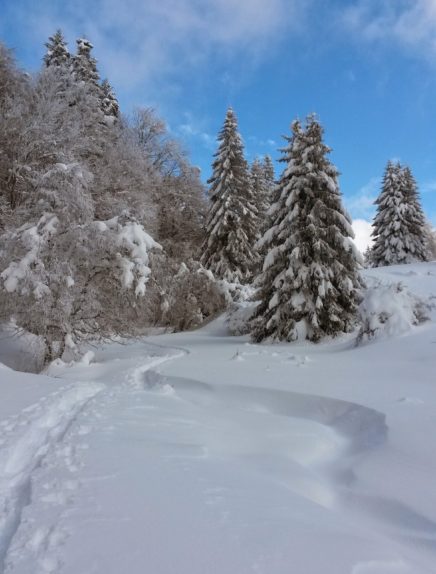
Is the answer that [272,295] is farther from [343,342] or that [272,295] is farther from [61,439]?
[61,439]

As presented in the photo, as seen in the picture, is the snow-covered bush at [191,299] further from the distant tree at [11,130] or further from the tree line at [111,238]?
the distant tree at [11,130]

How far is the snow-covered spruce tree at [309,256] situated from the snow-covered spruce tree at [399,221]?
20.0 meters

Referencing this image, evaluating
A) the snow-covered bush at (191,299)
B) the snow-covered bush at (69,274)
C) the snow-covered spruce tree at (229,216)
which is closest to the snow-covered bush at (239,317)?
the snow-covered bush at (191,299)

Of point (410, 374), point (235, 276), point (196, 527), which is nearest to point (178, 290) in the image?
point (235, 276)

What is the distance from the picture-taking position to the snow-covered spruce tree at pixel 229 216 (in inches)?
918

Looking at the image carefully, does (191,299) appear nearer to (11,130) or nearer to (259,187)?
(11,130)

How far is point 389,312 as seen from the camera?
1015 cm

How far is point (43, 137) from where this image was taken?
13.0 m

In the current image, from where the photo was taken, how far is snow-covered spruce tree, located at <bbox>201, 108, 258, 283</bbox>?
23328 millimetres

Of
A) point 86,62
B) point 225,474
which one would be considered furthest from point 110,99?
point 225,474

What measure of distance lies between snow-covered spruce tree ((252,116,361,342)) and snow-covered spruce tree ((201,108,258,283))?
8.81 m

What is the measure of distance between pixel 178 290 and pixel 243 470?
16036mm

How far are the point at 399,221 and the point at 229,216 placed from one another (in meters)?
15.6

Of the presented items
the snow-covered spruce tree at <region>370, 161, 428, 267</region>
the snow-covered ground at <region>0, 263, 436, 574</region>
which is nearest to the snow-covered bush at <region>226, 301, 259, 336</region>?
the snow-covered ground at <region>0, 263, 436, 574</region>
